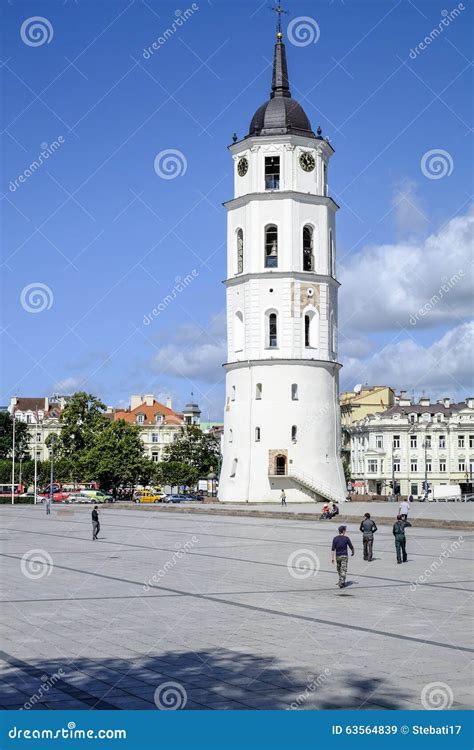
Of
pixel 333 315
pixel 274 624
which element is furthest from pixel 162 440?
pixel 274 624

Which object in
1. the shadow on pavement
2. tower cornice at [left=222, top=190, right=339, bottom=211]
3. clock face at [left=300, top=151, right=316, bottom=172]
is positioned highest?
clock face at [left=300, top=151, right=316, bottom=172]

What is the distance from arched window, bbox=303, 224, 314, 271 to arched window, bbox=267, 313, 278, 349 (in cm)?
399

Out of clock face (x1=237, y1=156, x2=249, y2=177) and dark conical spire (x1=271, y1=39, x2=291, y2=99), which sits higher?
dark conical spire (x1=271, y1=39, x2=291, y2=99)

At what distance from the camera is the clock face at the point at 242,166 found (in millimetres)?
67250

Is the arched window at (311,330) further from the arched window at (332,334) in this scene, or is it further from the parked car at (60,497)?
the parked car at (60,497)

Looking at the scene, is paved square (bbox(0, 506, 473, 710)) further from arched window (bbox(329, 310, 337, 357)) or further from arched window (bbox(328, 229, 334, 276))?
arched window (bbox(328, 229, 334, 276))

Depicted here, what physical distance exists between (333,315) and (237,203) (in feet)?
31.8

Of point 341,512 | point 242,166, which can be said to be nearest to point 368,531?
point 341,512

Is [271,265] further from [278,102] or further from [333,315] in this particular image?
[278,102]

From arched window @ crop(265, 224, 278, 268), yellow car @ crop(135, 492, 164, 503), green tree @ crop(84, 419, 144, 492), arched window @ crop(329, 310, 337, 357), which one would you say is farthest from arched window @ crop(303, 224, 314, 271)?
green tree @ crop(84, 419, 144, 492)

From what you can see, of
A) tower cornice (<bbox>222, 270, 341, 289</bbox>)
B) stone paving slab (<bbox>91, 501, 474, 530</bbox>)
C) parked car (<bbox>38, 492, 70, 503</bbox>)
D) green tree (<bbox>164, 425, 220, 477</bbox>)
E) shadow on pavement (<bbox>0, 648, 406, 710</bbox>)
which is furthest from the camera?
green tree (<bbox>164, 425, 220, 477</bbox>)

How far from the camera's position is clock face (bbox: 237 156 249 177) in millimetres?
67250

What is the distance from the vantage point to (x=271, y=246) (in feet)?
216

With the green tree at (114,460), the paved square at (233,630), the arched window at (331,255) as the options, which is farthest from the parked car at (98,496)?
the paved square at (233,630)
